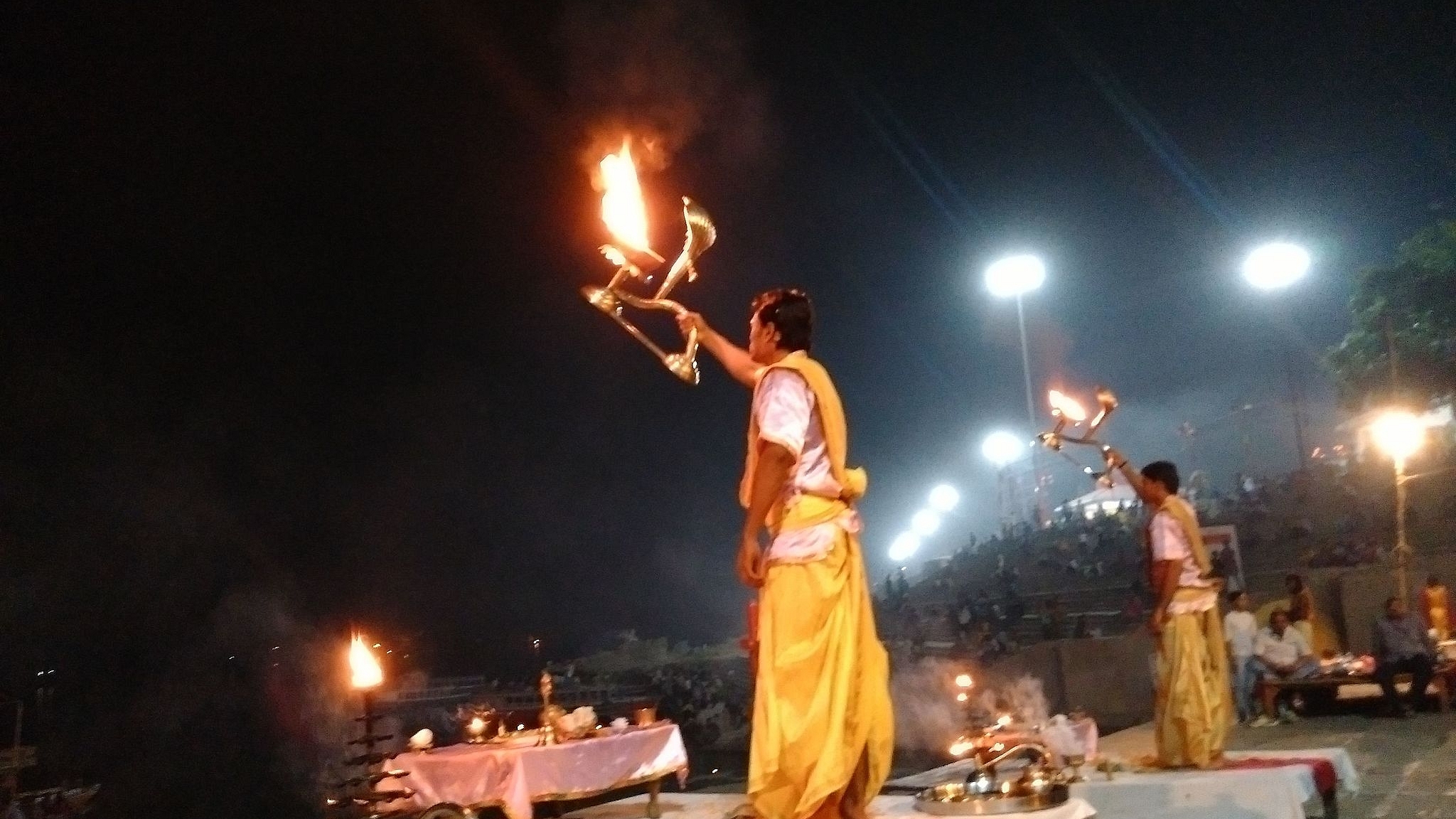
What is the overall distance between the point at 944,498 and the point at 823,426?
162ft

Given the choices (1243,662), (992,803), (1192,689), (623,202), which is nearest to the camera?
(992,803)

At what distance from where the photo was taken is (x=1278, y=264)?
19.8 m

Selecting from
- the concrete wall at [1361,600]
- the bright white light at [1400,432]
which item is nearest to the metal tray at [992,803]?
the concrete wall at [1361,600]

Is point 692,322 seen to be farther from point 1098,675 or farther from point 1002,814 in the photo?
point 1098,675

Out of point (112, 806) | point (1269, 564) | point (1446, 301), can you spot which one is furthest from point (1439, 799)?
point (1446, 301)

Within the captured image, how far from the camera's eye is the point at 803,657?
3.38 meters

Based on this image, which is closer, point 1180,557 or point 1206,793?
point 1206,793

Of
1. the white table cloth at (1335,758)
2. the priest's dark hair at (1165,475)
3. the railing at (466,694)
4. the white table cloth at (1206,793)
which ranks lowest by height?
the railing at (466,694)

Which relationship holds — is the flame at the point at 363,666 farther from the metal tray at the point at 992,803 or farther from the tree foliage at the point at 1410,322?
the tree foliage at the point at 1410,322

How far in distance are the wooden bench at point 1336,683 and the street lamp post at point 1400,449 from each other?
5129 mm

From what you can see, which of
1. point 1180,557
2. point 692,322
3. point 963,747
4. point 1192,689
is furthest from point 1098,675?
point 692,322

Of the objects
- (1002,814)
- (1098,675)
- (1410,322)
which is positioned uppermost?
(1410,322)

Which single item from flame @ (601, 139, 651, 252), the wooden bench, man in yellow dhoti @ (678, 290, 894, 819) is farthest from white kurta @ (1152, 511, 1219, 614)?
the wooden bench

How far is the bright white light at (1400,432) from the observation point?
2152cm
